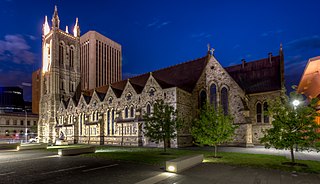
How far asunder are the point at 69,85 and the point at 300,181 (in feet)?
209

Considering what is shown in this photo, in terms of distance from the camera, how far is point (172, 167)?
13.6 metres

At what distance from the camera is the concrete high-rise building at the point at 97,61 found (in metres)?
124

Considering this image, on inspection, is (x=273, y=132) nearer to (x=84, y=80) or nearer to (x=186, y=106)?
(x=186, y=106)

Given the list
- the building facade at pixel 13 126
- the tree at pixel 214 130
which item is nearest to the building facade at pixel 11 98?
the building facade at pixel 13 126

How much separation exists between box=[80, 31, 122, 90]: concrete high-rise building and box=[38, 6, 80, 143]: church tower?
54295 millimetres

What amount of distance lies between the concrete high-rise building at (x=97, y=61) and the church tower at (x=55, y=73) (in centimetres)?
5429

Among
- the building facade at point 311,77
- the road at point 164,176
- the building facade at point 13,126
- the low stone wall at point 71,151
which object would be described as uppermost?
the building facade at point 311,77

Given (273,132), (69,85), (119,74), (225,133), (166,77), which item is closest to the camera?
(273,132)

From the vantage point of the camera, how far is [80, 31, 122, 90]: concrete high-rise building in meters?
124

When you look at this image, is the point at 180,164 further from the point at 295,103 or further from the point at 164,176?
the point at 295,103

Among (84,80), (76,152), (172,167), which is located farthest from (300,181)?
(84,80)

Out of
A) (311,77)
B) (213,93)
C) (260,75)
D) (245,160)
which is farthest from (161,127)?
(260,75)

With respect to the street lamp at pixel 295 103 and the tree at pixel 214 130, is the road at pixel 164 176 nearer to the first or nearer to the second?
the street lamp at pixel 295 103

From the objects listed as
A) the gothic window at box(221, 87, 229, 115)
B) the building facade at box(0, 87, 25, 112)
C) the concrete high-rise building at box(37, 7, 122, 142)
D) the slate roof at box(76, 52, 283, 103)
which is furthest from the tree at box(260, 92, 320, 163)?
the building facade at box(0, 87, 25, 112)
